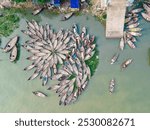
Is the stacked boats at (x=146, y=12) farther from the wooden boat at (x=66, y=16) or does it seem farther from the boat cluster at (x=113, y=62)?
the wooden boat at (x=66, y=16)

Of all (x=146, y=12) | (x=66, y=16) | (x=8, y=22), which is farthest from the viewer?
(x=8, y=22)

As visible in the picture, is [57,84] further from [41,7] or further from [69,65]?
[41,7]

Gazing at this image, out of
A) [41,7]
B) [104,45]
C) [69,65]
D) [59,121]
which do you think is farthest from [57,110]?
[41,7]

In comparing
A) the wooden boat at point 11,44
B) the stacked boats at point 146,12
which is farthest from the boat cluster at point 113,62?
the wooden boat at point 11,44

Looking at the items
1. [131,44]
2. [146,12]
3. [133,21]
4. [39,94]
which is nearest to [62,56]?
[39,94]

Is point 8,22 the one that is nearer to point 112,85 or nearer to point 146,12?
point 112,85

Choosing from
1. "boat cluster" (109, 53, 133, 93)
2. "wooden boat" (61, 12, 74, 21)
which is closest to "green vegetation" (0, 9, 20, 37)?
"wooden boat" (61, 12, 74, 21)

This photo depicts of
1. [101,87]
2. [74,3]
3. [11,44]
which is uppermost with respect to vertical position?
[74,3]
